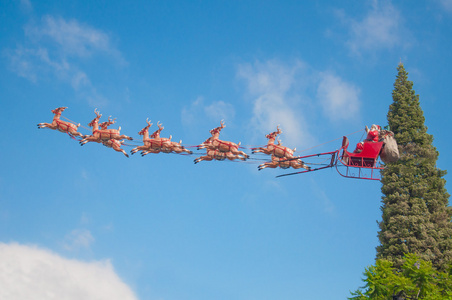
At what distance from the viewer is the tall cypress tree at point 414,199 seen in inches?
749

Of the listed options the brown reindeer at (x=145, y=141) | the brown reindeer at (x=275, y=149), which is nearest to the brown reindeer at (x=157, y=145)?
the brown reindeer at (x=145, y=141)

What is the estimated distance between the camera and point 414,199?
20172 mm

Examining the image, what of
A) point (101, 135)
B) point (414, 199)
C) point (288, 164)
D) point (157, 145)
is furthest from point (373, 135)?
point (101, 135)

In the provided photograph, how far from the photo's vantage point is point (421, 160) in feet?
69.3

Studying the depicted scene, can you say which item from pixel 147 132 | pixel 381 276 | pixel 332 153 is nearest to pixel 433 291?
pixel 381 276

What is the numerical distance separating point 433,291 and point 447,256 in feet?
12.9

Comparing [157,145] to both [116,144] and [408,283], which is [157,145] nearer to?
[116,144]

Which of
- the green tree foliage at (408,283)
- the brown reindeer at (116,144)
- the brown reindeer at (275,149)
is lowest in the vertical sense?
the green tree foliage at (408,283)

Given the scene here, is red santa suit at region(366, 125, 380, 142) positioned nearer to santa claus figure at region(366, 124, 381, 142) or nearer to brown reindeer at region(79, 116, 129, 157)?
santa claus figure at region(366, 124, 381, 142)

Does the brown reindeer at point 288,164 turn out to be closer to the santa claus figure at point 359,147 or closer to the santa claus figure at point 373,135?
the santa claus figure at point 359,147

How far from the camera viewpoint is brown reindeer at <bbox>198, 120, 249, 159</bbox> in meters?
17.7

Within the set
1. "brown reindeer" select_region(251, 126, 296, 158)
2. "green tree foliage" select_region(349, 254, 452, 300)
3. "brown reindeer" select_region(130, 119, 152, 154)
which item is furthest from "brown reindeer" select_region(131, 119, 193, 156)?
"green tree foliage" select_region(349, 254, 452, 300)

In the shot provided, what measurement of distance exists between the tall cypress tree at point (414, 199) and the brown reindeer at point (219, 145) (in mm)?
6551

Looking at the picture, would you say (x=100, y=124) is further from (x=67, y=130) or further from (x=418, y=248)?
(x=418, y=248)
